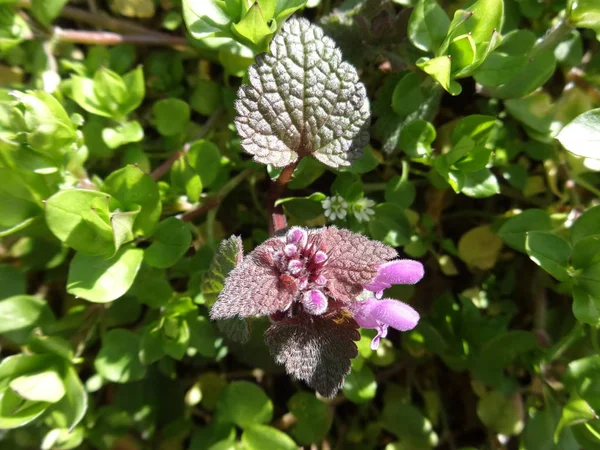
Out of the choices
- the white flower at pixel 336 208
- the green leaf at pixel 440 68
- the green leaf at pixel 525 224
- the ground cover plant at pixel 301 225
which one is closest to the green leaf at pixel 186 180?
the ground cover plant at pixel 301 225

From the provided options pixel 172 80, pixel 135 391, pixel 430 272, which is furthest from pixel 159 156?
pixel 430 272

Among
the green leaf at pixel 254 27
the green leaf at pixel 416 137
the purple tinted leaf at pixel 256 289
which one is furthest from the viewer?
the green leaf at pixel 416 137

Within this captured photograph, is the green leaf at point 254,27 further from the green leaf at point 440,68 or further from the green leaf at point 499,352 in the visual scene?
the green leaf at point 499,352

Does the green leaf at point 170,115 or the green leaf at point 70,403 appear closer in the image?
the green leaf at point 70,403

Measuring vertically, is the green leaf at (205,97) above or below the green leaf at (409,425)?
above

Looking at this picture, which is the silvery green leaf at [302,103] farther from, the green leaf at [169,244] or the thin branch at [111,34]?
the thin branch at [111,34]

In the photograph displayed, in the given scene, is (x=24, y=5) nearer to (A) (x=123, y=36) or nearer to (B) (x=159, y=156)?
(A) (x=123, y=36)

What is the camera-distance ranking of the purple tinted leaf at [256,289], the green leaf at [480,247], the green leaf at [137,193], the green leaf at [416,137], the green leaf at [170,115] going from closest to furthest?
the purple tinted leaf at [256,289] < the green leaf at [137,193] < the green leaf at [416,137] < the green leaf at [170,115] < the green leaf at [480,247]

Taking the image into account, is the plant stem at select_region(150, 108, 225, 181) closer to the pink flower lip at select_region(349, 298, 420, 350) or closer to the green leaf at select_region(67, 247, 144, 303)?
the green leaf at select_region(67, 247, 144, 303)

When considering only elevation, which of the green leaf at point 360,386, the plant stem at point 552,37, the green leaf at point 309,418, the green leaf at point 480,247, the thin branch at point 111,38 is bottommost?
the green leaf at point 309,418

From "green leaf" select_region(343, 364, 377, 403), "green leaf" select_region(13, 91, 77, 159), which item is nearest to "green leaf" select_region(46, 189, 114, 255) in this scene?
"green leaf" select_region(13, 91, 77, 159)
